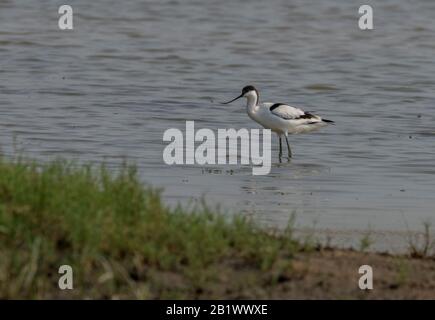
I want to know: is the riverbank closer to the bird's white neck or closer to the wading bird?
the wading bird

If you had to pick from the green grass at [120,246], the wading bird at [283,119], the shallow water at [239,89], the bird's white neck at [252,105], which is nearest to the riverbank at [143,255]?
the green grass at [120,246]

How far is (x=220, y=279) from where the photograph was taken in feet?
22.0

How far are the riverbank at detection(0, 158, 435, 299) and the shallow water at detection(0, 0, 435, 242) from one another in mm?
1842

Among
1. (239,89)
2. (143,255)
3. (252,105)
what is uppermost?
(239,89)

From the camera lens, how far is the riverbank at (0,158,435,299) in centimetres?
652

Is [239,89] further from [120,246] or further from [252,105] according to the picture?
[120,246]

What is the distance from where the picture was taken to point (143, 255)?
22.2 feet

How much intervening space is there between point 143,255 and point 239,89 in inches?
458

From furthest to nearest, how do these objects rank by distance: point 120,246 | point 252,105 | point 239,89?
point 239,89, point 252,105, point 120,246

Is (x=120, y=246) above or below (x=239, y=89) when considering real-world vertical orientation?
below

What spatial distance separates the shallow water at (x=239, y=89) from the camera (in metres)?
11.2

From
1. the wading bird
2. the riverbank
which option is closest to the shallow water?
the wading bird

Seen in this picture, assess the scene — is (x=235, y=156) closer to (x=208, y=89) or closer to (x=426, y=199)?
(x=426, y=199)

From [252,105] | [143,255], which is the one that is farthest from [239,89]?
[143,255]
